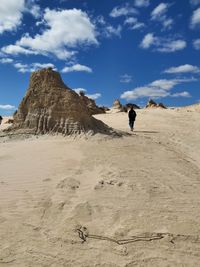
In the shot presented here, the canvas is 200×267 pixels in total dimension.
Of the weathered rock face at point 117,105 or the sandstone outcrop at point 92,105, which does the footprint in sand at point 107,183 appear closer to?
the sandstone outcrop at point 92,105

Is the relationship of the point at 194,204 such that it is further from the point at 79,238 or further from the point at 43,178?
the point at 43,178

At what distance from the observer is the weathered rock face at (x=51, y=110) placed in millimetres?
13117

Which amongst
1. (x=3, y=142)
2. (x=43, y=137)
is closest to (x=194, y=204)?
(x=43, y=137)

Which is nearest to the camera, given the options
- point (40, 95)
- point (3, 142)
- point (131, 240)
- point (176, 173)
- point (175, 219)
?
point (131, 240)

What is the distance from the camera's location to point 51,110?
13.3 m

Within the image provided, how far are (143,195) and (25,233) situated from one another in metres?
2.66

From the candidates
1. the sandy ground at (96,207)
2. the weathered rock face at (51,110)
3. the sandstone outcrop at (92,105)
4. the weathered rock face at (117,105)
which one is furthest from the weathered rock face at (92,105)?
the sandy ground at (96,207)

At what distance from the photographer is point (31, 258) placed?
5.83m

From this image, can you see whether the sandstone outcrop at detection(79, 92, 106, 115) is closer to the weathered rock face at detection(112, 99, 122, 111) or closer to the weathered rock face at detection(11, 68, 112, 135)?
the weathered rock face at detection(112, 99, 122, 111)

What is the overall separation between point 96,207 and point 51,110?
21.3ft

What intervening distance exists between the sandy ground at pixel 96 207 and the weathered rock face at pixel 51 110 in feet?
4.51

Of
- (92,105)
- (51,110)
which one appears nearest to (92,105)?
(92,105)

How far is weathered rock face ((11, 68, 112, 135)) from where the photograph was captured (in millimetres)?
13117

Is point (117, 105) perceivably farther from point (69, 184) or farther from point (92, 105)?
point (69, 184)
